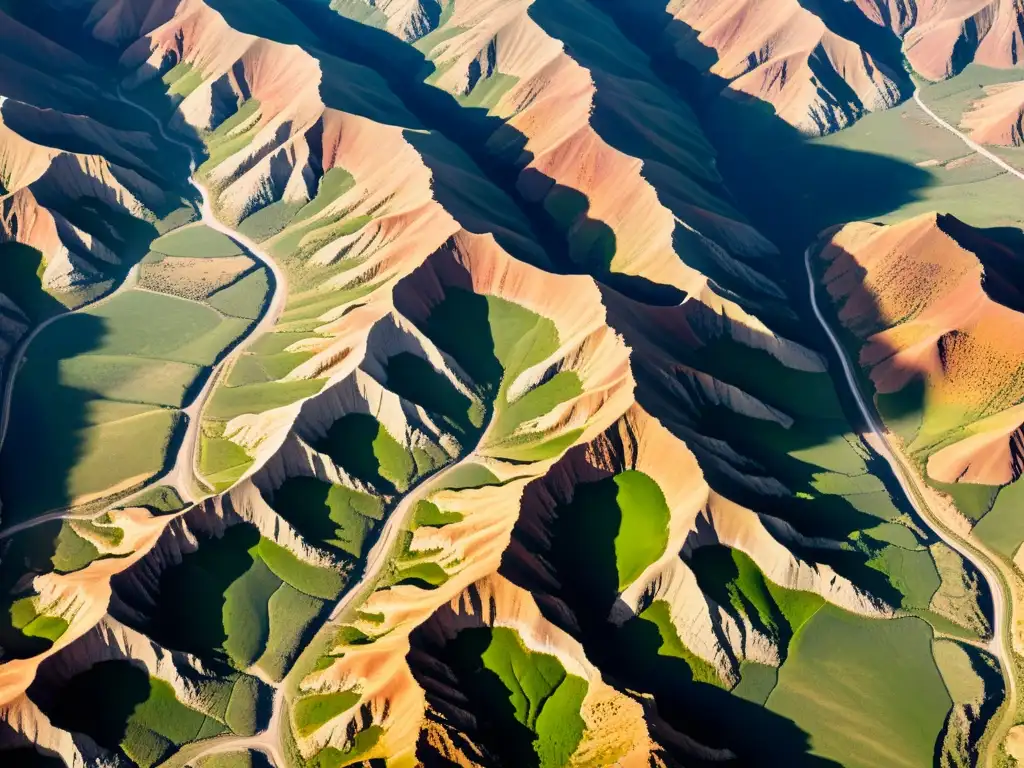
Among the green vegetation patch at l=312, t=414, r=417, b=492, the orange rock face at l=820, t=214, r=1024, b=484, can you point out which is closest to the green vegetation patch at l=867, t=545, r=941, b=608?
the orange rock face at l=820, t=214, r=1024, b=484

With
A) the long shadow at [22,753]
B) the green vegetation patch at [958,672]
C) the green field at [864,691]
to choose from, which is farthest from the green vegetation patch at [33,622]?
the green vegetation patch at [958,672]

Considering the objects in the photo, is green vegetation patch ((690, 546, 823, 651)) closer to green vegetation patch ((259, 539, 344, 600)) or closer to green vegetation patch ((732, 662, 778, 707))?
green vegetation patch ((732, 662, 778, 707))

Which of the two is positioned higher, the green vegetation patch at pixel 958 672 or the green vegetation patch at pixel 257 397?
the green vegetation patch at pixel 257 397

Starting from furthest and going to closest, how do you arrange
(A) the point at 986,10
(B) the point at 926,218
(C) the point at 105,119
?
1. (A) the point at 986,10
2. (C) the point at 105,119
3. (B) the point at 926,218

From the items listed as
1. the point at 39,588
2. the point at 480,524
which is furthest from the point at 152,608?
the point at 480,524

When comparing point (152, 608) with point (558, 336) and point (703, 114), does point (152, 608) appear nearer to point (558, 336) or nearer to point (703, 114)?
point (558, 336)

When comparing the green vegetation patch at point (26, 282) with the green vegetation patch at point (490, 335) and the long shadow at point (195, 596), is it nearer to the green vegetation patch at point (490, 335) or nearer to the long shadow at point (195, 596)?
the green vegetation patch at point (490, 335)
